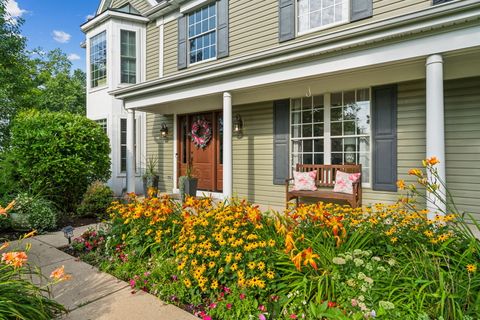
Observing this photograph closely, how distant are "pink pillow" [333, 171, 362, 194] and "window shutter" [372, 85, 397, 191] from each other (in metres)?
0.36

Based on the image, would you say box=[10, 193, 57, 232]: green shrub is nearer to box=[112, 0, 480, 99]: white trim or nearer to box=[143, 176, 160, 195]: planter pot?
box=[143, 176, 160, 195]: planter pot

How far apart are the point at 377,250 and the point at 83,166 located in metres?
5.19

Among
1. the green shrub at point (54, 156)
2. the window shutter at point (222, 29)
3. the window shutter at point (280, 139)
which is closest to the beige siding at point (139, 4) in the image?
the window shutter at point (222, 29)

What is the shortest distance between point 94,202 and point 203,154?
2.97 metres

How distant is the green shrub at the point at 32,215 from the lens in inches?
177

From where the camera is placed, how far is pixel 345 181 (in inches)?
201

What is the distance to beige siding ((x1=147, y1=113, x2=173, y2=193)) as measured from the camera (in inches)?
332

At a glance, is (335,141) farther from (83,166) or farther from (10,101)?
(10,101)

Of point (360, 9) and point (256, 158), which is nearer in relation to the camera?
point (360, 9)

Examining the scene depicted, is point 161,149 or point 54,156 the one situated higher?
point 161,149

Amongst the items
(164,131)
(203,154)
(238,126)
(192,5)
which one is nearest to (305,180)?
(238,126)

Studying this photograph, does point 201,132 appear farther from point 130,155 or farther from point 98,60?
point 98,60

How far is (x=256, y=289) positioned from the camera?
2.14 meters

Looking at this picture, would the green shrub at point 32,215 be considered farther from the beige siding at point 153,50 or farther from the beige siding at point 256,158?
the beige siding at point 153,50
